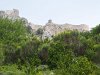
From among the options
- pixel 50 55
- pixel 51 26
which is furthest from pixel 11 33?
pixel 51 26

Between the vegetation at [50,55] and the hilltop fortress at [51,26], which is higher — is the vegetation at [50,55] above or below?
below

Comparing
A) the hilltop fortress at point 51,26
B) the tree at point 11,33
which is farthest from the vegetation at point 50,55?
the hilltop fortress at point 51,26

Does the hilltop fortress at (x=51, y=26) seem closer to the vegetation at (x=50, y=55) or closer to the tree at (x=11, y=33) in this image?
the tree at (x=11, y=33)

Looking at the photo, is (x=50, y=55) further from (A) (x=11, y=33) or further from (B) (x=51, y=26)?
(B) (x=51, y=26)

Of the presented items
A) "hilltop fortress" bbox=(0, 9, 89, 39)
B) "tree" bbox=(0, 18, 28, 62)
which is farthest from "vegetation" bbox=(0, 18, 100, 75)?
"hilltop fortress" bbox=(0, 9, 89, 39)

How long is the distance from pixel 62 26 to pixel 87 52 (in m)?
38.1

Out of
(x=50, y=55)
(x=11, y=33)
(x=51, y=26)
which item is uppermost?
(x=51, y=26)

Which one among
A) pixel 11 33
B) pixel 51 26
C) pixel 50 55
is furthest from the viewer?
pixel 51 26

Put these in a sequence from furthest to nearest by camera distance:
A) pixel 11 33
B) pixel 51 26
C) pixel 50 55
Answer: pixel 51 26 → pixel 11 33 → pixel 50 55

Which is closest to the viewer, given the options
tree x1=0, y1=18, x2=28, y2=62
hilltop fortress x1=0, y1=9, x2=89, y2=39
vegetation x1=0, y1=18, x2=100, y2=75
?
vegetation x1=0, y1=18, x2=100, y2=75

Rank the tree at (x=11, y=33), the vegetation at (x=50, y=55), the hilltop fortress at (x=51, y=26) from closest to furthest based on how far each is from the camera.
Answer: the vegetation at (x=50, y=55) < the tree at (x=11, y=33) < the hilltop fortress at (x=51, y=26)

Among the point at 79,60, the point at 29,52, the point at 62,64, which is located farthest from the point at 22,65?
the point at 79,60

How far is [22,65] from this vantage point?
84.3ft

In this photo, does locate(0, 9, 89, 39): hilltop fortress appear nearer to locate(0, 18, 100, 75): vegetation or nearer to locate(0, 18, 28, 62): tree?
locate(0, 18, 28, 62): tree
